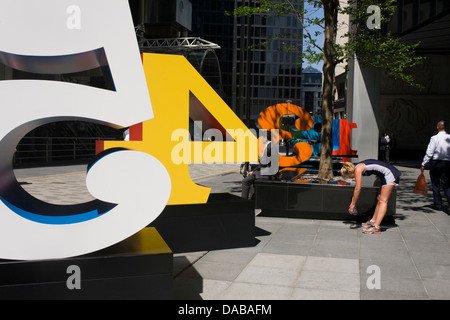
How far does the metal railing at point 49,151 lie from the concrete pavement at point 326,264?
56.4 feet

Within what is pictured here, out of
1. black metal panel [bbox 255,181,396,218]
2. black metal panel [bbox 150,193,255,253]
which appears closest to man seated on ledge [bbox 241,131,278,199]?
black metal panel [bbox 255,181,396,218]

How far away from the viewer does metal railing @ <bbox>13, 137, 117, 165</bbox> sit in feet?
76.2

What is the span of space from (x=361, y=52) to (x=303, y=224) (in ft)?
19.3

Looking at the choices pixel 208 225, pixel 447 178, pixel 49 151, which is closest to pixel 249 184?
pixel 208 225

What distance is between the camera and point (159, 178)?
4.50 metres

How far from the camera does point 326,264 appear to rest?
6309 mm

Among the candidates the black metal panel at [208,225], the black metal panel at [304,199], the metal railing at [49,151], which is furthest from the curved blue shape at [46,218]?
the metal railing at [49,151]

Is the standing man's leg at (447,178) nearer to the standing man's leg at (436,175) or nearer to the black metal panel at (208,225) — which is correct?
the standing man's leg at (436,175)

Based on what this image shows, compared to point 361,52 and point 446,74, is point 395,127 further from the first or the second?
point 361,52

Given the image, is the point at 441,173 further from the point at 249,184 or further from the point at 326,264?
the point at 326,264

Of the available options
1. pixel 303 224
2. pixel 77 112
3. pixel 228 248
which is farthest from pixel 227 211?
pixel 77 112

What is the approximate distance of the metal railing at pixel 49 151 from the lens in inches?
915

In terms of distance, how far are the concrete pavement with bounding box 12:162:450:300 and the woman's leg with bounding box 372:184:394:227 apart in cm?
34

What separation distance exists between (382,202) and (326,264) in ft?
8.20
